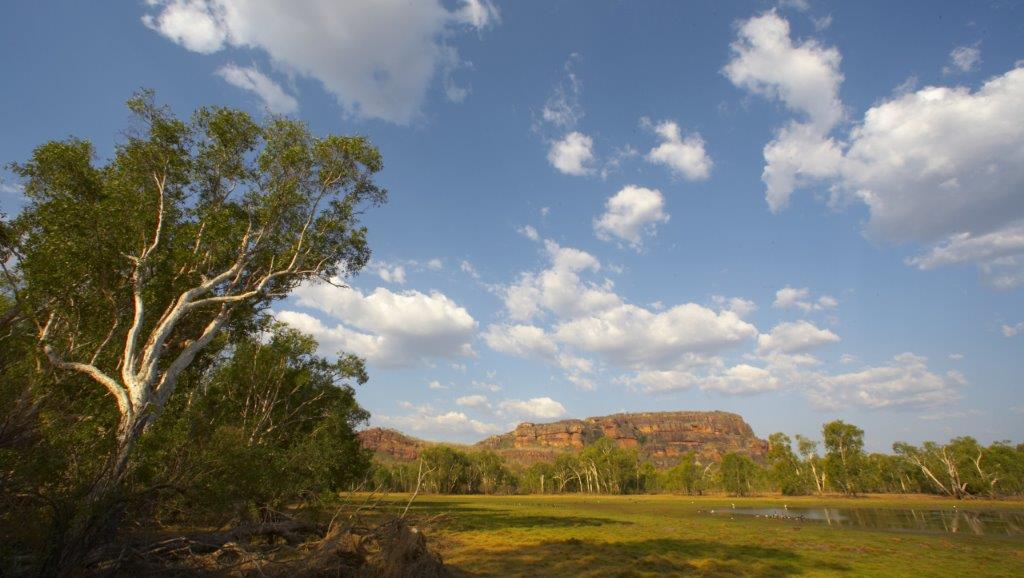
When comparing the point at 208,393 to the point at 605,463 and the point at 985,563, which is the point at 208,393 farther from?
the point at 605,463

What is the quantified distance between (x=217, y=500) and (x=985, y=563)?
1277 inches

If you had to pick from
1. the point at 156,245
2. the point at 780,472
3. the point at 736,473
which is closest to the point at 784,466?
the point at 780,472

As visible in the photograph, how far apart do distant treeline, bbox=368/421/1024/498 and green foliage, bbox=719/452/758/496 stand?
0.72 feet

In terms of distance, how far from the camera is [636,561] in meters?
18.9

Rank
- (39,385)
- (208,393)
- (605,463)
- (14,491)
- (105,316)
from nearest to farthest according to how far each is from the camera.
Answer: (14,491) → (39,385) → (105,316) → (208,393) → (605,463)

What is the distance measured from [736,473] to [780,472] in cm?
1110

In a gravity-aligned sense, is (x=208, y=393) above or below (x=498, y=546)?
above

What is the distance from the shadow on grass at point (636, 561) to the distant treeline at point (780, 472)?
39.1 meters

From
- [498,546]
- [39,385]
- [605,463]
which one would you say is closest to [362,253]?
[39,385]

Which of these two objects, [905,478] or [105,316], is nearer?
[105,316]

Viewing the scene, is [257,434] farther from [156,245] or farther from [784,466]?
[784,466]

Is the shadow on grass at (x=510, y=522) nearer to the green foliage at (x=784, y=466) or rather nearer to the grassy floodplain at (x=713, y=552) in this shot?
the grassy floodplain at (x=713, y=552)

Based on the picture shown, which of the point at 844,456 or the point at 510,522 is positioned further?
the point at 844,456

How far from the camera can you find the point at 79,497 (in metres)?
9.69
